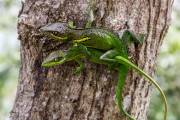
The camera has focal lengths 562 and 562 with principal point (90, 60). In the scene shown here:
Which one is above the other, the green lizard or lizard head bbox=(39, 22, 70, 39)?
lizard head bbox=(39, 22, 70, 39)

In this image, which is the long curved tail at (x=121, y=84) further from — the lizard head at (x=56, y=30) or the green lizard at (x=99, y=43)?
the lizard head at (x=56, y=30)

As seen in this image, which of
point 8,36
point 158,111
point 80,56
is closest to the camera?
point 80,56

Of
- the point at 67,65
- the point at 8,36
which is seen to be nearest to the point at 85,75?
the point at 67,65

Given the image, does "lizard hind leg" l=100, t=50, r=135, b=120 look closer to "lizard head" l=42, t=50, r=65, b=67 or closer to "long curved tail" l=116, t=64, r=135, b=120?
"long curved tail" l=116, t=64, r=135, b=120

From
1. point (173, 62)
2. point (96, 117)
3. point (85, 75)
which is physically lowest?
point (173, 62)

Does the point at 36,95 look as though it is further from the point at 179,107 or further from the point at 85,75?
the point at 179,107

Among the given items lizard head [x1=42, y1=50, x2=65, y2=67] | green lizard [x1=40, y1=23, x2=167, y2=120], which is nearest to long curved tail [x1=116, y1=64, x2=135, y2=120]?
green lizard [x1=40, y1=23, x2=167, y2=120]

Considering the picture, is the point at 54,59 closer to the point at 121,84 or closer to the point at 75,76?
the point at 75,76

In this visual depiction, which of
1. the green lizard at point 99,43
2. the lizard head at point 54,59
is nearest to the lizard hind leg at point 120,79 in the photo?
the green lizard at point 99,43
